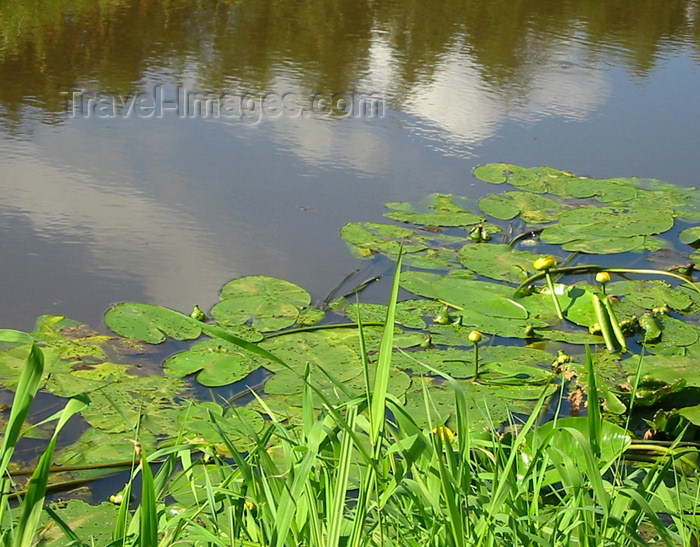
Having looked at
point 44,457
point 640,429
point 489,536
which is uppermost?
point 44,457

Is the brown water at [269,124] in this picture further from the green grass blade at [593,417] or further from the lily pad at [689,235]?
the green grass blade at [593,417]

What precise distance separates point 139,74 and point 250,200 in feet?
4.99

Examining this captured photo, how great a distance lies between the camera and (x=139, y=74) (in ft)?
13.5

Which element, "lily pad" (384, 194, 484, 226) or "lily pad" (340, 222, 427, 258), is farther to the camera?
"lily pad" (384, 194, 484, 226)

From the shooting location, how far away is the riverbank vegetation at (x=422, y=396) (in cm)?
95

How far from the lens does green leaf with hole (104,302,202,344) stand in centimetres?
203

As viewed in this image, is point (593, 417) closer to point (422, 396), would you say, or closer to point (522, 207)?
point (422, 396)

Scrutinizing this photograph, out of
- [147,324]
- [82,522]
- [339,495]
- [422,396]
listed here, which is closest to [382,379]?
[339,495]

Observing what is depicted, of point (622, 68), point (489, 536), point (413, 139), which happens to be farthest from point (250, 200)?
point (622, 68)

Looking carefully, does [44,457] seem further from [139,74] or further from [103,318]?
[139,74]

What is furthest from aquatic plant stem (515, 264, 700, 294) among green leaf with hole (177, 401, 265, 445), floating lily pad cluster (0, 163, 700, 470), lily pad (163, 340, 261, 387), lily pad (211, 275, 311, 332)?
green leaf with hole (177, 401, 265, 445)

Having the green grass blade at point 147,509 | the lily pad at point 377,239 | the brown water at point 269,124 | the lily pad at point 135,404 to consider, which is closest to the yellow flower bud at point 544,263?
the lily pad at point 377,239

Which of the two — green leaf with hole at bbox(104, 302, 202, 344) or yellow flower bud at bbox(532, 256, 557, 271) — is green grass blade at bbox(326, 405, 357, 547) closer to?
green leaf with hole at bbox(104, 302, 202, 344)

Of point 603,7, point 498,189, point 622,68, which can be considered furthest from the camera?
point 603,7
